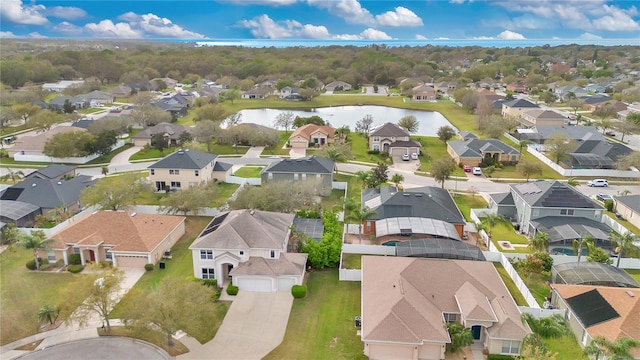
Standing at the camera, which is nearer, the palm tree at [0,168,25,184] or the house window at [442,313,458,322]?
the house window at [442,313,458,322]

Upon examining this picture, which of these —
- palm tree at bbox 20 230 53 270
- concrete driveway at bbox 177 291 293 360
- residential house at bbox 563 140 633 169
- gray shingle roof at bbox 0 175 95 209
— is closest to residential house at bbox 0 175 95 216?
gray shingle roof at bbox 0 175 95 209

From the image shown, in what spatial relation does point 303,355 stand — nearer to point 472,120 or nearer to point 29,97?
point 472,120

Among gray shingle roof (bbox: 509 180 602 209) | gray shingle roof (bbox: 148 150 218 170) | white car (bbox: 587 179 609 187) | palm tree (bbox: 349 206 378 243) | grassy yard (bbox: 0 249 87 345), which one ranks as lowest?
grassy yard (bbox: 0 249 87 345)

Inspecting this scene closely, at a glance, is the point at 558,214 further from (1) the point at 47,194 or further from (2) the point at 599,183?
(1) the point at 47,194

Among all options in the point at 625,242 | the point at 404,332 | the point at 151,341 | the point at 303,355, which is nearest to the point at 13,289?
the point at 151,341

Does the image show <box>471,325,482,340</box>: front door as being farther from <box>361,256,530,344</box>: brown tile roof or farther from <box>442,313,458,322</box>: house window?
<box>442,313,458,322</box>: house window

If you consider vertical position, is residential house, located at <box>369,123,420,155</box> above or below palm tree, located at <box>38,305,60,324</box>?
above

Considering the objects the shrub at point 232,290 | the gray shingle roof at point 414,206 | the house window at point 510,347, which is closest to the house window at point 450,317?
the house window at point 510,347

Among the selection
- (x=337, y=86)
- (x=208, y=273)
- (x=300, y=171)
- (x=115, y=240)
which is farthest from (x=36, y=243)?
(x=337, y=86)
